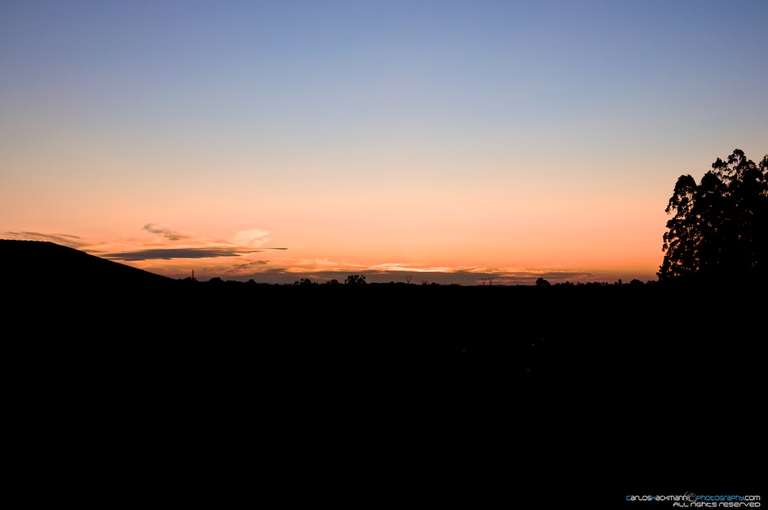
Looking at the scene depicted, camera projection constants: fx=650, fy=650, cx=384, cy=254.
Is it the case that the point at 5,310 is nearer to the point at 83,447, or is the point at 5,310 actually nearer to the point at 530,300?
the point at 83,447

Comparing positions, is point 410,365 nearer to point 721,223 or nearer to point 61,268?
point 61,268

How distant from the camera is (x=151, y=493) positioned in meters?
9.89

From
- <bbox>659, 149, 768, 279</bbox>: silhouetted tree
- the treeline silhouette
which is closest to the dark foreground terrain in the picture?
the treeline silhouette

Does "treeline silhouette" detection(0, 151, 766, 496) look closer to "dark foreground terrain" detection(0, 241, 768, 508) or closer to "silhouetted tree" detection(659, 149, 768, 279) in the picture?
"dark foreground terrain" detection(0, 241, 768, 508)

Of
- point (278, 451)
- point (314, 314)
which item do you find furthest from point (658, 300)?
point (278, 451)

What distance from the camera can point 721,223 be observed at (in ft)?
133

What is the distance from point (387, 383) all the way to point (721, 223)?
34.6 meters

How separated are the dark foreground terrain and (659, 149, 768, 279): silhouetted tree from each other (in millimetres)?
24449

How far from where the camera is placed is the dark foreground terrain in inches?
431

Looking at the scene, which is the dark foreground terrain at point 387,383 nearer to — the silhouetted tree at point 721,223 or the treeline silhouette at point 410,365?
the treeline silhouette at point 410,365

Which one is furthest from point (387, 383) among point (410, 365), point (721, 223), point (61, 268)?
point (721, 223)

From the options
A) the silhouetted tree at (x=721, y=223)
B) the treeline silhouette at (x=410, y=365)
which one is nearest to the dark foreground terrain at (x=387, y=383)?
the treeline silhouette at (x=410, y=365)

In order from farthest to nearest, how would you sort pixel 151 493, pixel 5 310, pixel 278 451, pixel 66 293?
pixel 66 293 → pixel 5 310 → pixel 278 451 → pixel 151 493

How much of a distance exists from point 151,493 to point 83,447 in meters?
1.46
